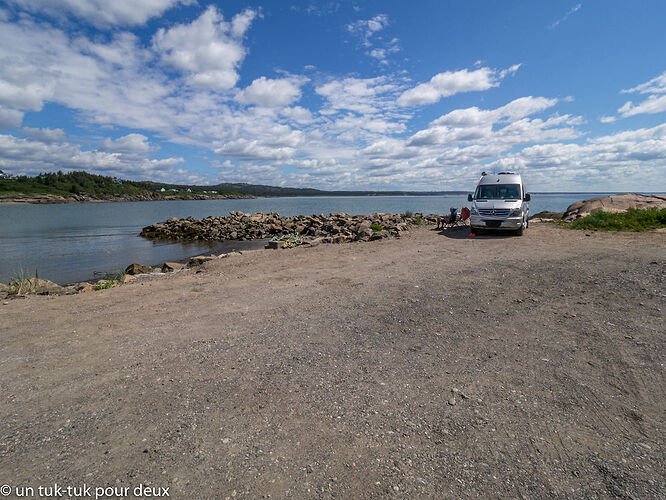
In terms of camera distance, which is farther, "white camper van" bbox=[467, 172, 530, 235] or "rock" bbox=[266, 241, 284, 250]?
"rock" bbox=[266, 241, 284, 250]

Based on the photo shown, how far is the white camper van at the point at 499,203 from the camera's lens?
1486 centimetres

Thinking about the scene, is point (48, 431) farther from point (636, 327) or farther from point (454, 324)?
point (636, 327)

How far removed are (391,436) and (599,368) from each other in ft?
9.15

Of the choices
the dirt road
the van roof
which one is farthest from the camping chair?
the dirt road

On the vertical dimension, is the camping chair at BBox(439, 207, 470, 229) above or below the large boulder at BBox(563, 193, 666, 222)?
below

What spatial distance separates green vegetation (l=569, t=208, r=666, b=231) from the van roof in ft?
13.4

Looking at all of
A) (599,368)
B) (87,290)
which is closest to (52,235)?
(87,290)

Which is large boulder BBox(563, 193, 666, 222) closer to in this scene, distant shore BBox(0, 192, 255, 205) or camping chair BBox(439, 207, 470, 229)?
camping chair BBox(439, 207, 470, 229)

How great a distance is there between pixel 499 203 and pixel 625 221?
6.14 metres

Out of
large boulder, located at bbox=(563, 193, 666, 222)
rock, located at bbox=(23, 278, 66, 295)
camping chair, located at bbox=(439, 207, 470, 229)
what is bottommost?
rock, located at bbox=(23, 278, 66, 295)

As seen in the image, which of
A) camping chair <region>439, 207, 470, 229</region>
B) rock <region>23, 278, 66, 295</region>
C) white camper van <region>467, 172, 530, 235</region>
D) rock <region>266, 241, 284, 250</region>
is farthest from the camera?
camping chair <region>439, 207, 470, 229</region>

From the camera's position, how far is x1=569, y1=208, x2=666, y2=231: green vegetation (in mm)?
15449

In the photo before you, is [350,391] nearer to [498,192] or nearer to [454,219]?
[498,192]

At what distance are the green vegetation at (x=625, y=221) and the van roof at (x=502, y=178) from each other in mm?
4088
